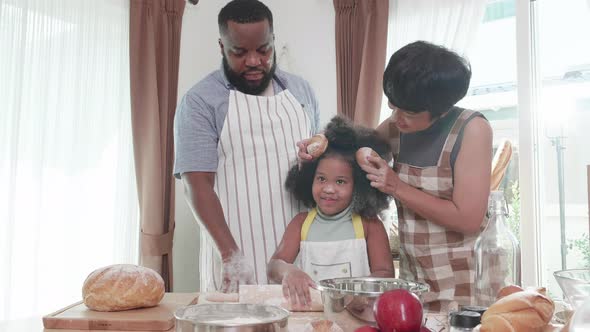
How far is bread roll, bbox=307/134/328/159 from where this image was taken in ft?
4.54

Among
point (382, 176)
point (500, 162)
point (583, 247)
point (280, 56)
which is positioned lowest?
point (583, 247)

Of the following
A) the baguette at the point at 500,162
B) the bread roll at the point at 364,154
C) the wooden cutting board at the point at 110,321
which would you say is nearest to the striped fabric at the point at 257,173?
the bread roll at the point at 364,154

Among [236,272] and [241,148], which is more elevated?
[241,148]

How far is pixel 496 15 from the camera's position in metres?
2.97

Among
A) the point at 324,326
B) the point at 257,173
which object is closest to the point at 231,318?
the point at 324,326

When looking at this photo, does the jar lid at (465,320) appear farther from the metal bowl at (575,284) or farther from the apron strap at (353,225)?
the apron strap at (353,225)

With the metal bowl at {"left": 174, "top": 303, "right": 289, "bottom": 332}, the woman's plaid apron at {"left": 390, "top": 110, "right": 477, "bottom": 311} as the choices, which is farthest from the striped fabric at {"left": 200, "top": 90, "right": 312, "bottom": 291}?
the metal bowl at {"left": 174, "top": 303, "right": 289, "bottom": 332}

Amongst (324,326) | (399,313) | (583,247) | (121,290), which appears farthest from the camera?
(583,247)

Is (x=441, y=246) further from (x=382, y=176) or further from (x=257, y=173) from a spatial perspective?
(x=257, y=173)

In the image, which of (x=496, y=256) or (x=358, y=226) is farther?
(x=358, y=226)

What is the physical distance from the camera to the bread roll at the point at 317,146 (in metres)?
1.38

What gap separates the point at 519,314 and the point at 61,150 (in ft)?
8.09

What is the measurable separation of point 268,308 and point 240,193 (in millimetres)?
882

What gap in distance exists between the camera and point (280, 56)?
142 inches
